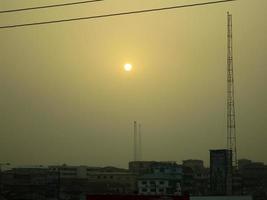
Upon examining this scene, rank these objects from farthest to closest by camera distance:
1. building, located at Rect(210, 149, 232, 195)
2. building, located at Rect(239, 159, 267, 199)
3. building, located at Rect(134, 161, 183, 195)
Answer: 1. building, located at Rect(134, 161, 183, 195)
2. building, located at Rect(210, 149, 232, 195)
3. building, located at Rect(239, 159, 267, 199)

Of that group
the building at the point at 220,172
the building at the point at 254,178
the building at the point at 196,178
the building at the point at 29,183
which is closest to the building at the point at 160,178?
the building at the point at 196,178

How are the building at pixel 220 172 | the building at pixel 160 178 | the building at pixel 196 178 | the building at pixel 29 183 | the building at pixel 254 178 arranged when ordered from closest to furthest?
the building at pixel 254 178, the building at pixel 29 183, the building at pixel 220 172, the building at pixel 160 178, the building at pixel 196 178

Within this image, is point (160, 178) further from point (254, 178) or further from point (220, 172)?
point (254, 178)

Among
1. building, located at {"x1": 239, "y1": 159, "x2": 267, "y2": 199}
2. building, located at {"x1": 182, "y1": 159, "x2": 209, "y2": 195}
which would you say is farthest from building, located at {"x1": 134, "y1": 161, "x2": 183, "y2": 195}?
building, located at {"x1": 239, "y1": 159, "x2": 267, "y2": 199}

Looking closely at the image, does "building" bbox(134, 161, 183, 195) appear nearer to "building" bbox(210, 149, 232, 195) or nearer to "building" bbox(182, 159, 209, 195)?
"building" bbox(182, 159, 209, 195)

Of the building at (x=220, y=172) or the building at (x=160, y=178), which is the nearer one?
the building at (x=220, y=172)

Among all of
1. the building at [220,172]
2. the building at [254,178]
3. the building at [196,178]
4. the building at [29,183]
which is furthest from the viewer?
the building at [196,178]

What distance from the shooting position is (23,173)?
8225cm

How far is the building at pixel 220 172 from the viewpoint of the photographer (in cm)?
7681

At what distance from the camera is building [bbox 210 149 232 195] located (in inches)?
3024

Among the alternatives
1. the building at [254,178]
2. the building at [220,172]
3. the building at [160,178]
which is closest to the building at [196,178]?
the building at [160,178]

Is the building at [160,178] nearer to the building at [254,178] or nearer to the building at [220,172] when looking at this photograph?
the building at [220,172]

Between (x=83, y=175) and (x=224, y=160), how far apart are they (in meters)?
21.3

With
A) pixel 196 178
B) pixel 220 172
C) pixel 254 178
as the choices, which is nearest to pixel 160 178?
pixel 196 178
